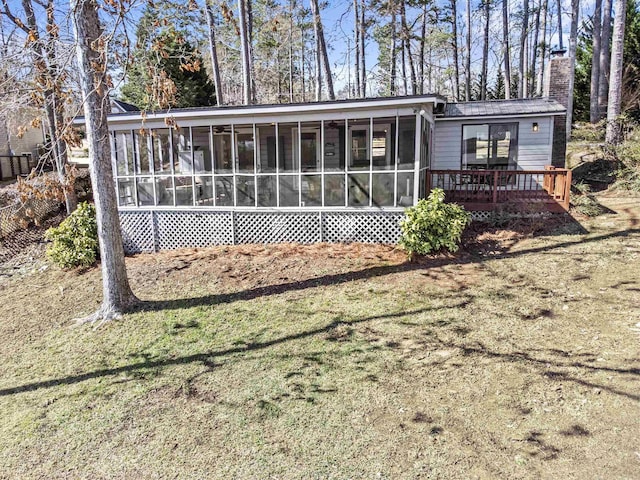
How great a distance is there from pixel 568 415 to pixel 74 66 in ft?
26.8

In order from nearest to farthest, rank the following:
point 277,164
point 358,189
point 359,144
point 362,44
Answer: point 358,189, point 359,144, point 277,164, point 362,44

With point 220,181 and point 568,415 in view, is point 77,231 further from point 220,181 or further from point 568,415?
point 568,415

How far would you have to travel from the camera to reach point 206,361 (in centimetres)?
534

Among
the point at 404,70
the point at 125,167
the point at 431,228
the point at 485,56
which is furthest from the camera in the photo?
the point at 404,70

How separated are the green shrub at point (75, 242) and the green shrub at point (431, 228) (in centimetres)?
666

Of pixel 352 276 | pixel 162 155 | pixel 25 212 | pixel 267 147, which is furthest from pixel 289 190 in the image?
pixel 25 212

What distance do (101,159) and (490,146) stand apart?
10.0 meters

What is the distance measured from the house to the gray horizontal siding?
0.42 meters

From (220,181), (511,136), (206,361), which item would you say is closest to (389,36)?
(511,136)

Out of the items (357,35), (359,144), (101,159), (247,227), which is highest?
(357,35)

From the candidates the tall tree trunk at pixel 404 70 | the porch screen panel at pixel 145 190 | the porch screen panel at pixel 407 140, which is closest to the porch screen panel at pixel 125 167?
the porch screen panel at pixel 145 190

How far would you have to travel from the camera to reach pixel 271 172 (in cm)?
1005

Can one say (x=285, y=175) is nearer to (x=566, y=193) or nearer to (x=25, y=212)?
(x=566, y=193)

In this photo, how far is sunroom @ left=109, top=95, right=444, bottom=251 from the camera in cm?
933
